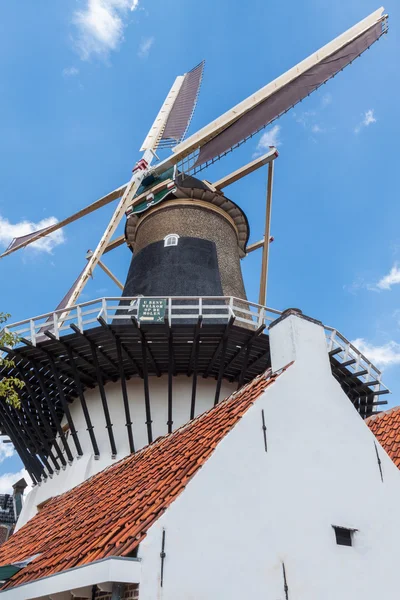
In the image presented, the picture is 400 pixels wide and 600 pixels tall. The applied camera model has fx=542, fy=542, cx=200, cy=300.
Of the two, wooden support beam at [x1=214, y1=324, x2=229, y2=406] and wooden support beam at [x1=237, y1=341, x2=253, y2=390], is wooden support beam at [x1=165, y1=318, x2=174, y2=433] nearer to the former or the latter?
wooden support beam at [x1=214, y1=324, x2=229, y2=406]

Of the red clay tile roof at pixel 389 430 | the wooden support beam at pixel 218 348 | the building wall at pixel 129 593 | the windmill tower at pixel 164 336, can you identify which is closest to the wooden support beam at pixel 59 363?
the windmill tower at pixel 164 336

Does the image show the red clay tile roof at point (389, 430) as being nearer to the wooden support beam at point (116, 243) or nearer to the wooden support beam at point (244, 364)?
the wooden support beam at point (244, 364)

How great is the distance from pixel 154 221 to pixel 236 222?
2.33m

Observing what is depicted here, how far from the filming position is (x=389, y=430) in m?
9.52

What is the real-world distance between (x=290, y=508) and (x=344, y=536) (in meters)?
0.75

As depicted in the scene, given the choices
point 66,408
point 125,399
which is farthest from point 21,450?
point 125,399

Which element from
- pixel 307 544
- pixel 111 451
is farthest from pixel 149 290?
pixel 307 544

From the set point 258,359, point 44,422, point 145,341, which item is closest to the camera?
point 145,341

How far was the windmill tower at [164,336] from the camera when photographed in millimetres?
9945

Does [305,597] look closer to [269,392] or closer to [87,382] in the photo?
[269,392]

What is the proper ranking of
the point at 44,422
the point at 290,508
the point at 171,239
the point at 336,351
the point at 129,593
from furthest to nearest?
the point at 171,239 → the point at 44,422 → the point at 336,351 → the point at 290,508 → the point at 129,593

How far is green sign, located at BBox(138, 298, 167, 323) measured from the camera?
9.55 metres

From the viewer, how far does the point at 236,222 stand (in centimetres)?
1501

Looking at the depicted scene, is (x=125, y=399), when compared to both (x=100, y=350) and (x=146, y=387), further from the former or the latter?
(x=100, y=350)
